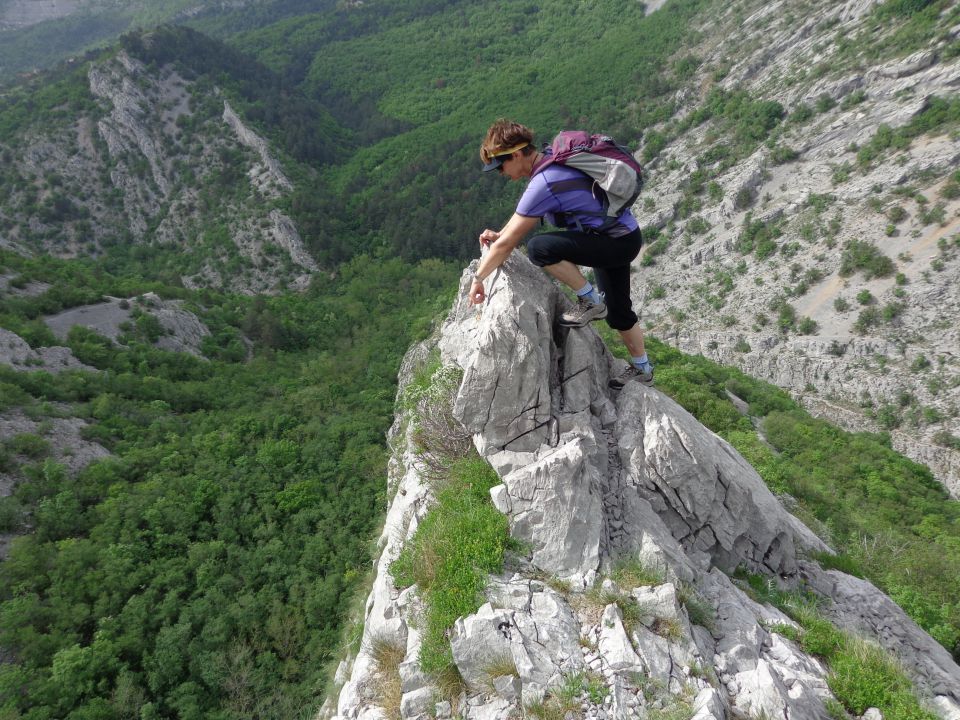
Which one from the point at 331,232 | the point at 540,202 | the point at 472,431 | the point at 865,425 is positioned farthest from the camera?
the point at 331,232

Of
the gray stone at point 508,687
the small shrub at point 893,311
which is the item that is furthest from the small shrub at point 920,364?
the gray stone at point 508,687

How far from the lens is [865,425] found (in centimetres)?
3291

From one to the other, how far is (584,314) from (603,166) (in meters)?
2.15

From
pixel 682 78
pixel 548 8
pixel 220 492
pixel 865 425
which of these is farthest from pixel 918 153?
pixel 548 8

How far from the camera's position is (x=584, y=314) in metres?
6.45

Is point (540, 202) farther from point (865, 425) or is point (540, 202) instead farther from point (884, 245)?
point (884, 245)

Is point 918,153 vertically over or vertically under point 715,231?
over

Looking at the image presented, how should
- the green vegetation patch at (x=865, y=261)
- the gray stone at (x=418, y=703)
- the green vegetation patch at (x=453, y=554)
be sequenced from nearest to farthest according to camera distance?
the gray stone at (x=418, y=703) < the green vegetation patch at (x=453, y=554) < the green vegetation patch at (x=865, y=261)

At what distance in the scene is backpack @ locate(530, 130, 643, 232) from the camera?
4.82 metres

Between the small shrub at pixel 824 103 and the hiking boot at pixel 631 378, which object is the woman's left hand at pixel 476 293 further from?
the small shrub at pixel 824 103

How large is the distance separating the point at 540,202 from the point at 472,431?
3.11 m

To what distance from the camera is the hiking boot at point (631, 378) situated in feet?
22.9

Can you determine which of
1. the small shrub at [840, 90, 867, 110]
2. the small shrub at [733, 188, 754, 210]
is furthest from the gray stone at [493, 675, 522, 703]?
the small shrub at [840, 90, 867, 110]

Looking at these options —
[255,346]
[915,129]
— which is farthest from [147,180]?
[915,129]
